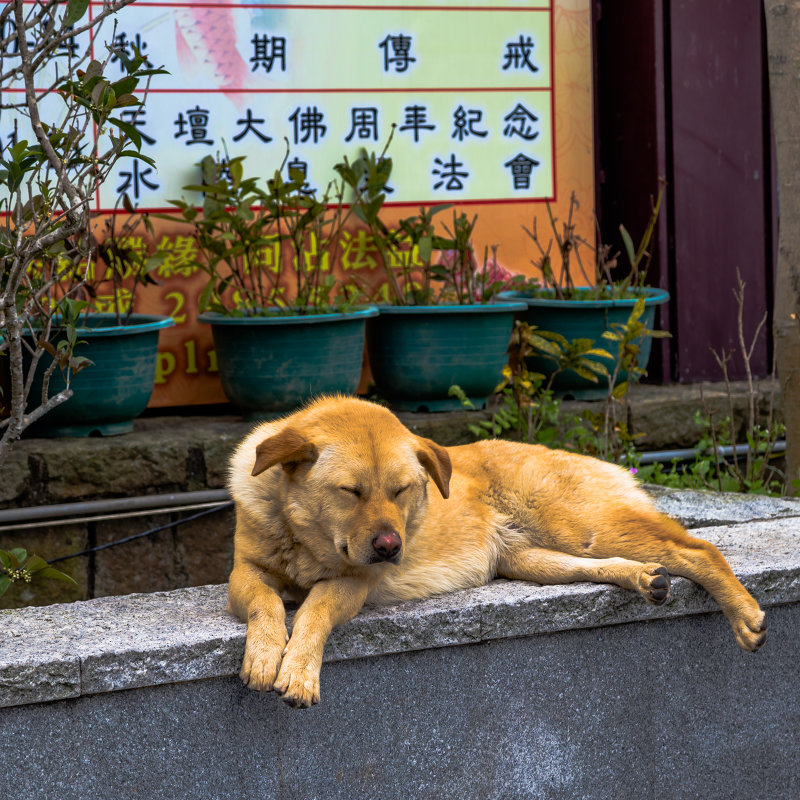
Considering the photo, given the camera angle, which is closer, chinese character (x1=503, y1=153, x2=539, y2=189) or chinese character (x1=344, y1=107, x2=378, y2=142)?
chinese character (x1=344, y1=107, x2=378, y2=142)

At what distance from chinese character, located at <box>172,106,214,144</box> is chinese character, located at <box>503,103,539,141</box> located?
1.66 meters

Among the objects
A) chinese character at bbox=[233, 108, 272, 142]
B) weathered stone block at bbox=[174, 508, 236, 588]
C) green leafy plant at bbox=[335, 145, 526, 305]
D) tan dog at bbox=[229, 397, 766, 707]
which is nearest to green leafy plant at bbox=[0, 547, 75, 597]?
tan dog at bbox=[229, 397, 766, 707]

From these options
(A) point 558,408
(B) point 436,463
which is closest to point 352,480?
(B) point 436,463

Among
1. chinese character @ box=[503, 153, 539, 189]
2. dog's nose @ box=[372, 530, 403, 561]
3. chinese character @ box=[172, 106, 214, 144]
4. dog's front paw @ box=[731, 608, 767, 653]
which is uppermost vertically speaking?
chinese character @ box=[172, 106, 214, 144]

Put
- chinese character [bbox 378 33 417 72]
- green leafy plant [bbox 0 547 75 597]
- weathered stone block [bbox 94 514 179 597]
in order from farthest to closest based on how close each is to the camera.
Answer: chinese character [bbox 378 33 417 72]
weathered stone block [bbox 94 514 179 597]
green leafy plant [bbox 0 547 75 597]

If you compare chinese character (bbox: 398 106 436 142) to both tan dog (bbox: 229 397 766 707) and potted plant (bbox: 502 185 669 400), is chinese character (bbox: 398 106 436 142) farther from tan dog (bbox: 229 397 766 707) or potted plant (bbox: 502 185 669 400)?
tan dog (bbox: 229 397 766 707)

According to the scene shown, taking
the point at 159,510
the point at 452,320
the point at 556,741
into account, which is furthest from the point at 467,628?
the point at 452,320

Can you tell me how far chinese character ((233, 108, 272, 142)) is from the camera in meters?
5.80

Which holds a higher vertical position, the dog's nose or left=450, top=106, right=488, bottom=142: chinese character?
left=450, top=106, right=488, bottom=142: chinese character

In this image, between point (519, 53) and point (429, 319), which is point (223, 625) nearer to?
point (429, 319)

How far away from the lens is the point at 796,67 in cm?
476

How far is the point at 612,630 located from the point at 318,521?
0.91 metres

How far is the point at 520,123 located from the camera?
633 cm

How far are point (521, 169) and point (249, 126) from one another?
5.08 ft
